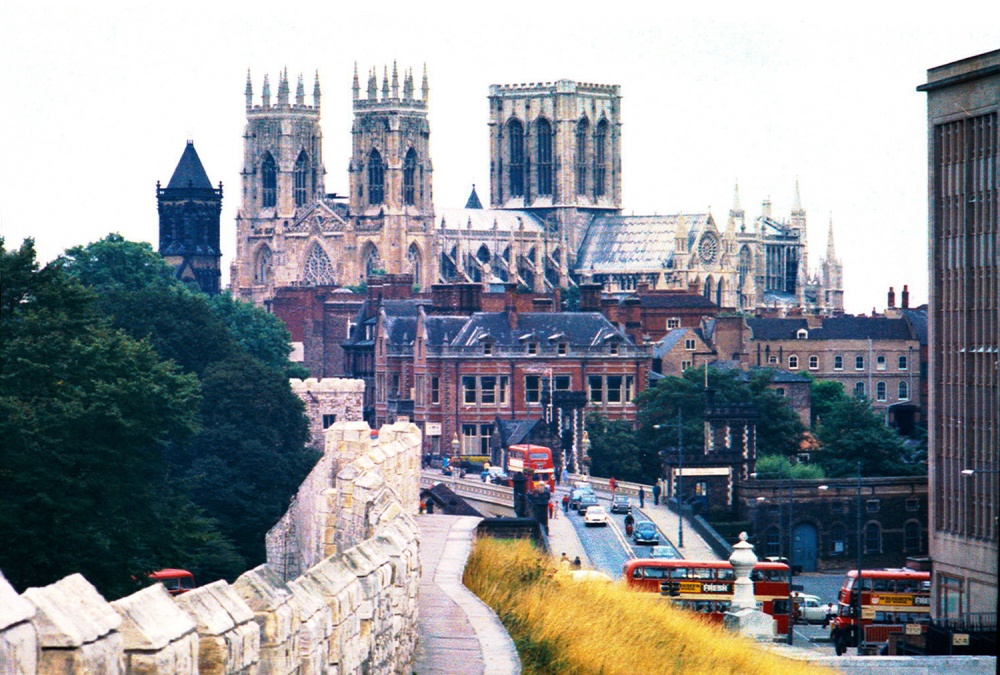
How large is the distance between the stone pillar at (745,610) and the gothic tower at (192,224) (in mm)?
150131

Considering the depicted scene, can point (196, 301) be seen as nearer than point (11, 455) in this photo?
No

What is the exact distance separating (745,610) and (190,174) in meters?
156

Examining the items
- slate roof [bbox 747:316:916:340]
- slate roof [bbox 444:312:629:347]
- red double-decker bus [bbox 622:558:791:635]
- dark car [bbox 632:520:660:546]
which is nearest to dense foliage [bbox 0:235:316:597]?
red double-decker bus [bbox 622:558:791:635]

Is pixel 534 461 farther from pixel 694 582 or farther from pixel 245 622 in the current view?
pixel 245 622

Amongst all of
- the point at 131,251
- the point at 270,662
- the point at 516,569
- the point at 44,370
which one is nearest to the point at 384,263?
the point at 131,251

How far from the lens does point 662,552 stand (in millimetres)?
63969

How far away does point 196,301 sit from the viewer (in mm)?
82562

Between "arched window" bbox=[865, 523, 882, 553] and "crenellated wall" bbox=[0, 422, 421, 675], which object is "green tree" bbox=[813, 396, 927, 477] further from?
"crenellated wall" bbox=[0, 422, 421, 675]

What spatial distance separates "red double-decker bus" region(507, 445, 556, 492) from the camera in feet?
279

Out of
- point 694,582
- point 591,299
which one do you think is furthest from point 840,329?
point 694,582

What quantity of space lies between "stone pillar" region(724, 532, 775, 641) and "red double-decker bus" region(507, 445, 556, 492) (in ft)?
142

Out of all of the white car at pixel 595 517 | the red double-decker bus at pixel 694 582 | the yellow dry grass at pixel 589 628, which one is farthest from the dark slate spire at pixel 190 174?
the yellow dry grass at pixel 589 628

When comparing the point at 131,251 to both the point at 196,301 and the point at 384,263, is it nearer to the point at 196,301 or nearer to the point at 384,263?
the point at 196,301

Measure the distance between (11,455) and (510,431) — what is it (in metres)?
64.5
